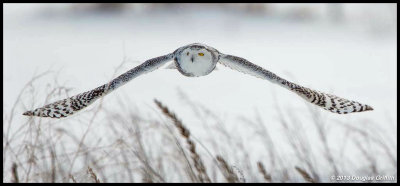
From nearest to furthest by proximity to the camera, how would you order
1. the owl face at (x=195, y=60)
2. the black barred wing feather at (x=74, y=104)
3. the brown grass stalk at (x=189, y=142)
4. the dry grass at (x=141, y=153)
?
the brown grass stalk at (x=189, y=142)
the dry grass at (x=141, y=153)
the black barred wing feather at (x=74, y=104)
the owl face at (x=195, y=60)

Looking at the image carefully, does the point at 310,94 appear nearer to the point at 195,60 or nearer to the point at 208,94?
the point at 195,60

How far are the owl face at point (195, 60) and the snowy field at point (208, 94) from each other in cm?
28

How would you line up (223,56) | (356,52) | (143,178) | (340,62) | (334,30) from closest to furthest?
(143,178), (223,56), (340,62), (356,52), (334,30)

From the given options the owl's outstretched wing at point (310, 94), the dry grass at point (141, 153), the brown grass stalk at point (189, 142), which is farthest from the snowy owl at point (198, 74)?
the brown grass stalk at point (189, 142)

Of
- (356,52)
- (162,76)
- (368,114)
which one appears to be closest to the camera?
(368,114)

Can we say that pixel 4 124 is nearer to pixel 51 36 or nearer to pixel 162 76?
pixel 162 76

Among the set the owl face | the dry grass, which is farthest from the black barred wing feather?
the owl face

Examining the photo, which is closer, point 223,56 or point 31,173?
point 31,173

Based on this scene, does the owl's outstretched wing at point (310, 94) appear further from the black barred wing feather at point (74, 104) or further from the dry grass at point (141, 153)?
the black barred wing feather at point (74, 104)

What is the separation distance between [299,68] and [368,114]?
5.72 metres

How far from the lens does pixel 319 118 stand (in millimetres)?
4301

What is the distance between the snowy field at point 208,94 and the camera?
3.37m

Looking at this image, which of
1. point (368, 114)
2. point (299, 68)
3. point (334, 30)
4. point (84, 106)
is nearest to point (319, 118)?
point (84, 106)

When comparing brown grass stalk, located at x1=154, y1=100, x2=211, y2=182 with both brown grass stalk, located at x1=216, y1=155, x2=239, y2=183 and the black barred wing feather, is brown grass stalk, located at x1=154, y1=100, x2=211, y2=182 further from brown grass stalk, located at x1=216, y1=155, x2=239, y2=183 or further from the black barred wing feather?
the black barred wing feather
